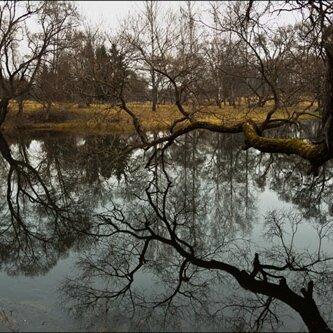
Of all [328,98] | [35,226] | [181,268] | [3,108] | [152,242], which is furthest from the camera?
[3,108]

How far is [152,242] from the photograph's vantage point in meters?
9.12

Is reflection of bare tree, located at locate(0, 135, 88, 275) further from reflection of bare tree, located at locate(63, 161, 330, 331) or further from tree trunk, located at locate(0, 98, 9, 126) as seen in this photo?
tree trunk, located at locate(0, 98, 9, 126)

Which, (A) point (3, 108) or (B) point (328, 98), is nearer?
(B) point (328, 98)

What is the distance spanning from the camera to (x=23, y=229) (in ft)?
34.1

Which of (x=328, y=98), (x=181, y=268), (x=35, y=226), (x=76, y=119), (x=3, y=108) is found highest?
(x=3, y=108)

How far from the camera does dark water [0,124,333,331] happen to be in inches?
241

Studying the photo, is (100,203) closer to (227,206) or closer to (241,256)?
(227,206)

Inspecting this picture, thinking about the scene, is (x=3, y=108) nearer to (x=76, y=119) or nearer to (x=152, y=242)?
(x=76, y=119)

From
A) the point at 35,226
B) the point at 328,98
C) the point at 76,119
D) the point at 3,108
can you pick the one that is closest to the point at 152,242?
the point at 35,226

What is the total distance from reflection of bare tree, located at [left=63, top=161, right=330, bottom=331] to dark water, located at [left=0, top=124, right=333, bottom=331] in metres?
0.03

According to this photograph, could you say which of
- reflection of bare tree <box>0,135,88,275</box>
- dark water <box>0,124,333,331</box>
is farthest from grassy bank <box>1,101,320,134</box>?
reflection of bare tree <box>0,135,88,275</box>

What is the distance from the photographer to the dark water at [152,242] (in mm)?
6129

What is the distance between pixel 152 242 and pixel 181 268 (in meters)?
1.49

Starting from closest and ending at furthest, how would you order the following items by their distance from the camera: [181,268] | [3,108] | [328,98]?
[328,98] < [181,268] < [3,108]
